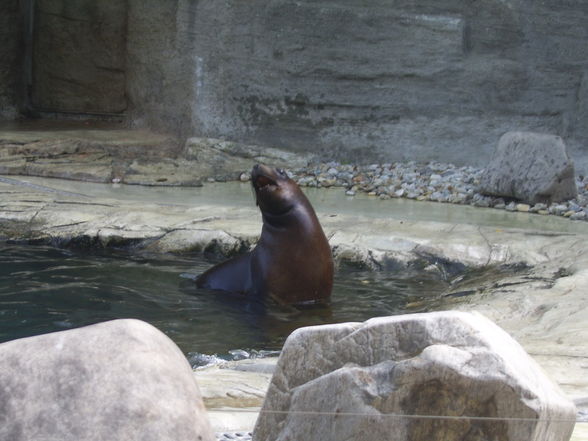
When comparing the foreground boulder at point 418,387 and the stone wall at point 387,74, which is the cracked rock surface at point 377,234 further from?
the stone wall at point 387,74

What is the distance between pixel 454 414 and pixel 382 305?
10.9 feet

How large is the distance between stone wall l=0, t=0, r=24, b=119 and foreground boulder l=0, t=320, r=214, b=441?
33.5ft

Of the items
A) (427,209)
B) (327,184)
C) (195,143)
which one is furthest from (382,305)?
(195,143)

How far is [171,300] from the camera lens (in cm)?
544

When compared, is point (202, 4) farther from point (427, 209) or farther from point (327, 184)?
point (427, 209)

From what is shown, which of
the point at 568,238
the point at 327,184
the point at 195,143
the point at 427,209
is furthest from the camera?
the point at 195,143

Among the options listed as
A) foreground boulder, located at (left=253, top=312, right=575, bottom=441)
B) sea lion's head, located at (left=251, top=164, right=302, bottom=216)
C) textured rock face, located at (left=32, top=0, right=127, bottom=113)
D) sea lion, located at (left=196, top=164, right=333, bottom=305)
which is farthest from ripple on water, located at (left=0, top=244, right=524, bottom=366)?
textured rock face, located at (left=32, top=0, right=127, bottom=113)

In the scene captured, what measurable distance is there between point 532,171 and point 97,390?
672 cm

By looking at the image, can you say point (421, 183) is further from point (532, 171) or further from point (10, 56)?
point (10, 56)

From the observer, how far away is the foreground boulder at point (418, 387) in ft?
6.33

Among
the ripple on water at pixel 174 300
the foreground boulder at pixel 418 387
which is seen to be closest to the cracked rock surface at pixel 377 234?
the ripple on water at pixel 174 300

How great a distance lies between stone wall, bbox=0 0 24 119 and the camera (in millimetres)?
11461

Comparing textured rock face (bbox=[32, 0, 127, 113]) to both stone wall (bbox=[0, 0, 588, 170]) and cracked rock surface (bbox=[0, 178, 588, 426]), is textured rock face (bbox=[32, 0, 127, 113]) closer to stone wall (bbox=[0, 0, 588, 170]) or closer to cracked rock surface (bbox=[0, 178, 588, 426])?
stone wall (bbox=[0, 0, 588, 170])

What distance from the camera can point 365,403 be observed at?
2.03m
